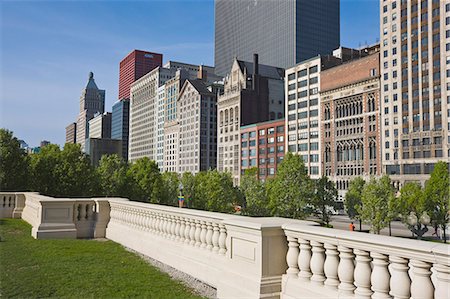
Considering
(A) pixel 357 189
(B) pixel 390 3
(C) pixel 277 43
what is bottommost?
(A) pixel 357 189

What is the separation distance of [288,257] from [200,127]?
157m

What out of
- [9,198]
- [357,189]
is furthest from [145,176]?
[9,198]

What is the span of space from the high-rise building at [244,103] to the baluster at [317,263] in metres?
132

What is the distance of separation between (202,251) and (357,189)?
59278 mm

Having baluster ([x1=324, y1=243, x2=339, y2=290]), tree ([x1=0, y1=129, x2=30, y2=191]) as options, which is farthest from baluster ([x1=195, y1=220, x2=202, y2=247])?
tree ([x1=0, y1=129, x2=30, y2=191])

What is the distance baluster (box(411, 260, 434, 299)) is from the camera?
14.6ft

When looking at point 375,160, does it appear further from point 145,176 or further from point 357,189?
point 145,176

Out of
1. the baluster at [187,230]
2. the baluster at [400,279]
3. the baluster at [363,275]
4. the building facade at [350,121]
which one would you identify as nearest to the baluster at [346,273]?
the baluster at [363,275]

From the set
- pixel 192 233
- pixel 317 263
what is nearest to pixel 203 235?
pixel 192 233

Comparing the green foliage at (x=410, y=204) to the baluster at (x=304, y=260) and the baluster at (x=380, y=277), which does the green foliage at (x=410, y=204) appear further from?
the baluster at (x=380, y=277)

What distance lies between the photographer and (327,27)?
186 m

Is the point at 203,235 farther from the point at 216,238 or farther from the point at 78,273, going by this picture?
the point at 78,273

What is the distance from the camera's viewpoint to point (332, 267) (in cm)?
582

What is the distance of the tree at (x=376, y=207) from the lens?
5019cm
